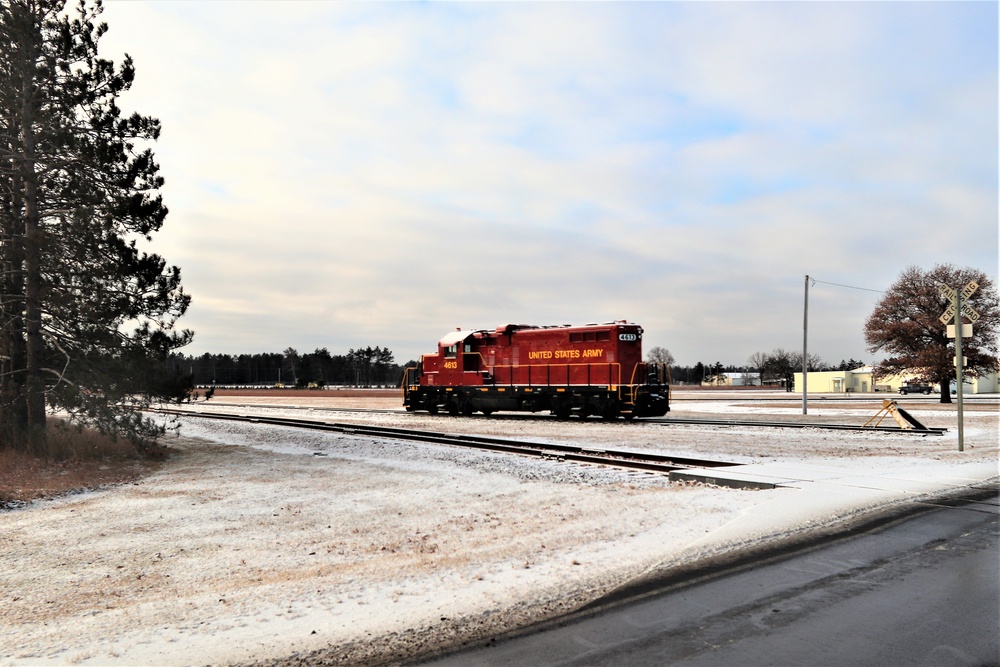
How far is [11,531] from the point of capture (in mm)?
9305

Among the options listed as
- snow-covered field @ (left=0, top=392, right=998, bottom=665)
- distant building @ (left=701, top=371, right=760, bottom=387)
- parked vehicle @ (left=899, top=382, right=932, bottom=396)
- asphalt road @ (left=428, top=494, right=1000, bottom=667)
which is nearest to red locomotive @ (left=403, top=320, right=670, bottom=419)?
snow-covered field @ (left=0, top=392, right=998, bottom=665)

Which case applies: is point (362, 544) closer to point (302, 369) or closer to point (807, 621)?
point (807, 621)

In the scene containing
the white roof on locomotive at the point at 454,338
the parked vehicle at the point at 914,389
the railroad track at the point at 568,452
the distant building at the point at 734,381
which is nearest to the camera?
the railroad track at the point at 568,452

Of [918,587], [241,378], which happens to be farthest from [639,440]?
[241,378]

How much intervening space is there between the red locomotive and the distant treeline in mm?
140383

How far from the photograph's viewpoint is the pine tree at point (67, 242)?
651 inches

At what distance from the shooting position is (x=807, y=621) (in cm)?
518

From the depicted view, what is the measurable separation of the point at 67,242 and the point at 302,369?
17939 cm

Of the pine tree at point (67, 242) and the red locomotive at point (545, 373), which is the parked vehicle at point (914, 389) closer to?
the red locomotive at point (545, 373)

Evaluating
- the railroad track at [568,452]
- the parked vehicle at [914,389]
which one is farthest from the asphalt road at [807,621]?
the parked vehicle at [914,389]

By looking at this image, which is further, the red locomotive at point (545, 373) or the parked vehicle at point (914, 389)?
the parked vehicle at point (914, 389)

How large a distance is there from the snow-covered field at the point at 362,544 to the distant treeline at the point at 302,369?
163m

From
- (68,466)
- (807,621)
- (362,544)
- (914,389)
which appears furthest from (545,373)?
(914,389)

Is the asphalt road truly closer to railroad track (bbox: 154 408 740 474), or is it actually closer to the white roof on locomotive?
railroad track (bbox: 154 408 740 474)
